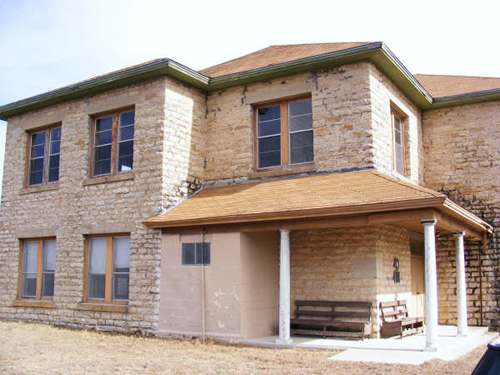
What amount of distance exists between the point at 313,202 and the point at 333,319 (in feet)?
9.01

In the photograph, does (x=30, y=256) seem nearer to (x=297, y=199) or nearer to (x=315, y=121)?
(x=297, y=199)

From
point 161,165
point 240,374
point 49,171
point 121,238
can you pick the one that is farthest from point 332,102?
point 49,171

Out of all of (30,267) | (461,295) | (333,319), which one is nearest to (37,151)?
(30,267)

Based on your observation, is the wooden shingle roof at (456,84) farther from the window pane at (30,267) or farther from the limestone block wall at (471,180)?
the window pane at (30,267)

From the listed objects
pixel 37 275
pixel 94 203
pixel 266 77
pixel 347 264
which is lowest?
pixel 37 275

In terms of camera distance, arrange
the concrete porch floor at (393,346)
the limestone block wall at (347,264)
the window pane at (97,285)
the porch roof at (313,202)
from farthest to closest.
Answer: the window pane at (97,285) → the limestone block wall at (347,264) → the porch roof at (313,202) → the concrete porch floor at (393,346)

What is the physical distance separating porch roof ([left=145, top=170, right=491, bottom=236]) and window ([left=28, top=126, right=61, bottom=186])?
4469 millimetres

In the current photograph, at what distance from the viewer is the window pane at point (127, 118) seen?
1459 centimetres

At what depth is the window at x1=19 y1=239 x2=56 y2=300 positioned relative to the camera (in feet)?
50.2

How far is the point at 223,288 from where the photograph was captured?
12.1 m

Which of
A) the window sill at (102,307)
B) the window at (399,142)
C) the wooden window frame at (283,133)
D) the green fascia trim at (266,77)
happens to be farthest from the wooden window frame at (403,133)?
the window sill at (102,307)

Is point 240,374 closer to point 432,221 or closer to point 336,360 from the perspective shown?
point 336,360

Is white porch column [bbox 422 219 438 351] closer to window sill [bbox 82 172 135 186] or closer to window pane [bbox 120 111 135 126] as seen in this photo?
window sill [bbox 82 172 135 186]

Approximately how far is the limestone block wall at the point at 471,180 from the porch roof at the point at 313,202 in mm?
972
